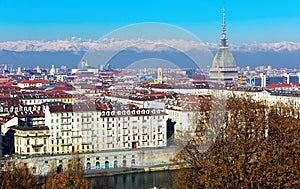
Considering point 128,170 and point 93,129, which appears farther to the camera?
point 93,129

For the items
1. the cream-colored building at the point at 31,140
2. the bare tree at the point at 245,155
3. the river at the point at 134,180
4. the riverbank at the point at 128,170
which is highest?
the bare tree at the point at 245,155

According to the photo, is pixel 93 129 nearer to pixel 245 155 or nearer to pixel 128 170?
pixel 128 170

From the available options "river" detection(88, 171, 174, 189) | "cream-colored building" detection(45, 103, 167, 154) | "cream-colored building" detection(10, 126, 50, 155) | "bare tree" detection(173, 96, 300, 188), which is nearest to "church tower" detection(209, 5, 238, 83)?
"cream-colored building" detection(45, 103, 167, 154)

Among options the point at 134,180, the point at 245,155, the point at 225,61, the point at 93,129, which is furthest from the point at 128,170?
the point at 225,61

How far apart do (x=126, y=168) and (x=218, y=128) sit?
138 inches

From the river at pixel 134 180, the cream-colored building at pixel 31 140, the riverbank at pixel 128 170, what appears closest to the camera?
the river at pixel 134 180

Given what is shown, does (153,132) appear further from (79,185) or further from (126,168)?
(79,185)

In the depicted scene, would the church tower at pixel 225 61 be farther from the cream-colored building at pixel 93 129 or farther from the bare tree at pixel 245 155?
the bare tree at pixel 245 155

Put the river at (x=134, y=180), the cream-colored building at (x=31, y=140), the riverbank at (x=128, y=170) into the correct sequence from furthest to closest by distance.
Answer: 1. the cream-colored building at (x=31, y=140)
2. the riverbank at (x=128, y=170)
3. the river at (x=134, y=180)

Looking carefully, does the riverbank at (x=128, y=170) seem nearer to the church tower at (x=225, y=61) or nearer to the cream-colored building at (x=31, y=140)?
the cream-colored building at (x=31, y=140)

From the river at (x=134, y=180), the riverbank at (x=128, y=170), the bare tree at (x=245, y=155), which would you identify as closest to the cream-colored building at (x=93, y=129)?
the riverbank at (x=128, y=170)

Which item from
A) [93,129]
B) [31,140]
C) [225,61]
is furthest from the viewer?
[225,61]

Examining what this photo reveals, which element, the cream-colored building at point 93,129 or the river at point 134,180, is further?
the cream-colored building at point 93,129

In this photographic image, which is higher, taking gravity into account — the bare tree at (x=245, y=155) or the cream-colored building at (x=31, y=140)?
the bare tree at (x=245, y=155)
